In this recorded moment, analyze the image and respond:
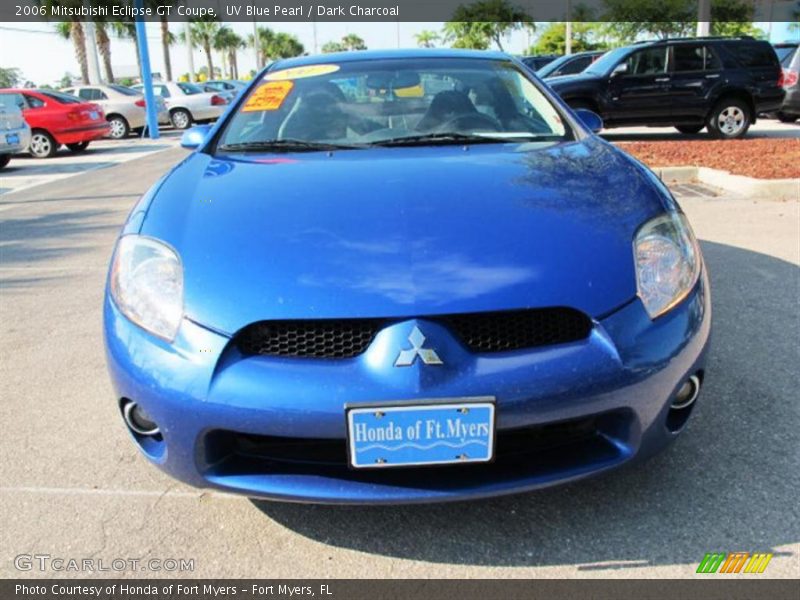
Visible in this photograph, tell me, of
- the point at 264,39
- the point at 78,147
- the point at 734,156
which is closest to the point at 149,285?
the point at 734,156

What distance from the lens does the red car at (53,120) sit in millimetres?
13250

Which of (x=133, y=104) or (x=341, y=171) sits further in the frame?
(x=133, y=104)

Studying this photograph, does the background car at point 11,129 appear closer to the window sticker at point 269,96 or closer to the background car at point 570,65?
the background car at point 570,65

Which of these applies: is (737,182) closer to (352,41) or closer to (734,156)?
(734,156)

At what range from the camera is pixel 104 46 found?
33750 mm

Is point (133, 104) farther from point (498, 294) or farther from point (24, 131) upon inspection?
point (498, 294)

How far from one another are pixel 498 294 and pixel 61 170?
37.4ft

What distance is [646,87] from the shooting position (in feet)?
37.2

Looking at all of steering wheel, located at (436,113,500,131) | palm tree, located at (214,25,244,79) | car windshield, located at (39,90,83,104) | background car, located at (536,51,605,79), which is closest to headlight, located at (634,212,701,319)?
steering wheel, located at (436,113,500,131)

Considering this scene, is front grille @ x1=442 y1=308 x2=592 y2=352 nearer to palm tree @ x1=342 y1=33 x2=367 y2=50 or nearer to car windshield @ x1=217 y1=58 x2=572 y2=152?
car windshield @ x1=217 y1=58 x2=572 y2=152

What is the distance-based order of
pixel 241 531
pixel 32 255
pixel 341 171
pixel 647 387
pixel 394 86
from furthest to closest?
pixel 32 255 < pixel 394 86 < pixel 341 171 < pixel 241 531 < pixel 647 387

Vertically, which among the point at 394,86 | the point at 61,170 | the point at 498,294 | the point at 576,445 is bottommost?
the point at 61,170

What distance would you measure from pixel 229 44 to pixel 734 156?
74.9 metres

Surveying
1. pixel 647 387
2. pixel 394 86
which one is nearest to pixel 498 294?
pixel 647 387
